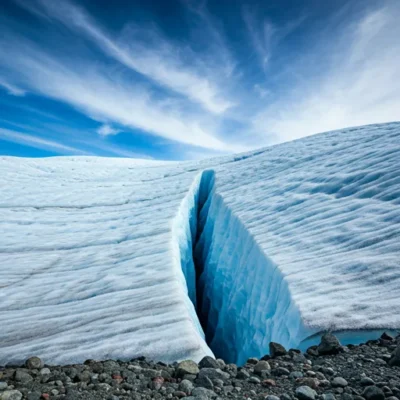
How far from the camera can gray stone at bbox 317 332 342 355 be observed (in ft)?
6.09

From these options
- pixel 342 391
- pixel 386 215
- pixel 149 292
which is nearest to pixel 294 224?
pixel 386 215

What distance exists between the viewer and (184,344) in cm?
220

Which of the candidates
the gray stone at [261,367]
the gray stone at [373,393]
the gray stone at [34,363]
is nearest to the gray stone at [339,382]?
the gray stone at [373,393]

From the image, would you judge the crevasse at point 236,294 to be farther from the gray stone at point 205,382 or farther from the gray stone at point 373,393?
the gray stone at point 205,382

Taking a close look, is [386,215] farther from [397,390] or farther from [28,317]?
[28,317]

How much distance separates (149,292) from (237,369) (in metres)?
1.54

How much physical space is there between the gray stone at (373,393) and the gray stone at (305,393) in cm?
23

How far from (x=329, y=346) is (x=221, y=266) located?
393 cm

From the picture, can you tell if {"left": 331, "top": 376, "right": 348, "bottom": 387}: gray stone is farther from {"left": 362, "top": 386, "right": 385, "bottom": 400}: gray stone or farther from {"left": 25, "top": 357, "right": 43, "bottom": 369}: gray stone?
{"left": 25, "top": 357, "right": 43, "bottom": 369}: gray stone

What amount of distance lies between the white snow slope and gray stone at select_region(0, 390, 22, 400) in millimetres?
681

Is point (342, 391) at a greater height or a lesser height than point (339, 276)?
lesser

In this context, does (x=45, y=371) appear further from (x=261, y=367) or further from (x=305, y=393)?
(x=305, y=393)

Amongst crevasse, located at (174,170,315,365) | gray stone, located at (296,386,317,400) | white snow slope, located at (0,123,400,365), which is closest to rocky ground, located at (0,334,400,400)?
gray stone, located at (296,386,317,400)

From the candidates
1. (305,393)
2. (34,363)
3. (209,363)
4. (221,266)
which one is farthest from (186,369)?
(221,266)
